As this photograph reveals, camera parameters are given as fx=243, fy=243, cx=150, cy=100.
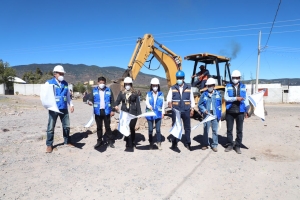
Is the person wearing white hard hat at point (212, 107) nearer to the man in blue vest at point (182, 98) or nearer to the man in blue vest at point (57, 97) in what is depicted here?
the man in blue vest at point (182, 98)

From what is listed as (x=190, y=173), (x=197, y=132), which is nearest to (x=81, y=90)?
(x=197, y=132)

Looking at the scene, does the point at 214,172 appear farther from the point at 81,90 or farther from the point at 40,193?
the point at 81,90

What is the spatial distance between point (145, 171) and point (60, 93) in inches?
110

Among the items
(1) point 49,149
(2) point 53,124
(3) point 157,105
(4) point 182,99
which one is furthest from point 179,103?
(1) point 49,149

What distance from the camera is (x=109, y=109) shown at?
6.25 m

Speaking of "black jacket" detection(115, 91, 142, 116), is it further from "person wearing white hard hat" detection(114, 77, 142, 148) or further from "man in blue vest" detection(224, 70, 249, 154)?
"man in blue vest" detection(224, 70, 249, 154)

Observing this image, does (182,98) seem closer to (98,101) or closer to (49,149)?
(98,101)

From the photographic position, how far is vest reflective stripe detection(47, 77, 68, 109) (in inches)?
229

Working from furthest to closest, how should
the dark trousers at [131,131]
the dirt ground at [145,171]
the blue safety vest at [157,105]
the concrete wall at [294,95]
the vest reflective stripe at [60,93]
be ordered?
the concrete wall at [294,95] < the dark trousers at [131,131] < the blue safety vest at [157,105] < the vest reflective stripe at [60,93] < the dirt ground at [145,171]

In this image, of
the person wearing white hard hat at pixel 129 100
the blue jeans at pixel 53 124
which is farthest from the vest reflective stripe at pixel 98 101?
the blue jeans at pixel 53 124

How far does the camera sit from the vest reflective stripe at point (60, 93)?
19.1ft

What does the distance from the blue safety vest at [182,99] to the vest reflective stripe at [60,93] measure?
8.92 ft

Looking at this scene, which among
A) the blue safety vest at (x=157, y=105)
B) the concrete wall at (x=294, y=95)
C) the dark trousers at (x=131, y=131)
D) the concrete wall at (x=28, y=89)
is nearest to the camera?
the blue safety vest at (x=157, y=105)

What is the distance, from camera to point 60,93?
588cm
